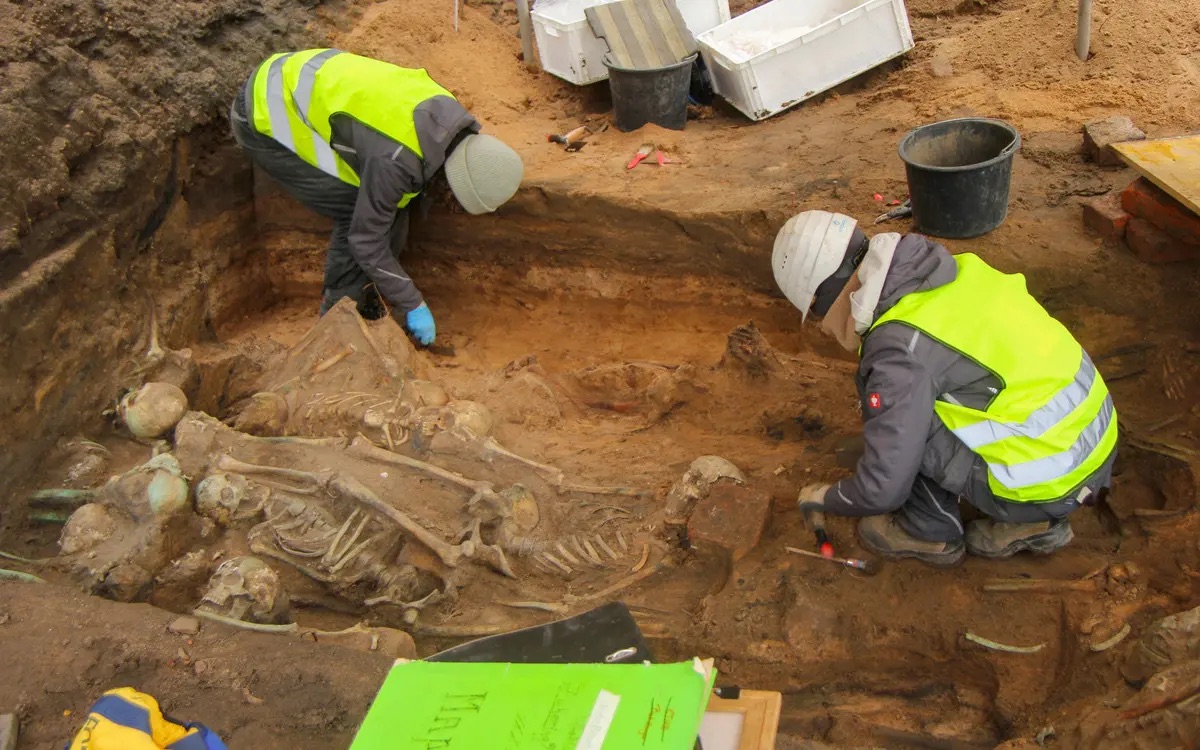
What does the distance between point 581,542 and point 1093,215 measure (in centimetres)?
275

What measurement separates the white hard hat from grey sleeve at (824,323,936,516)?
0.27 metres

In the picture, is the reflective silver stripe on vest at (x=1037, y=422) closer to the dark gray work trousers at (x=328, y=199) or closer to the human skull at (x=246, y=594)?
the human skull at (x=246, y=594)

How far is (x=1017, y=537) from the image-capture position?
3.25 m

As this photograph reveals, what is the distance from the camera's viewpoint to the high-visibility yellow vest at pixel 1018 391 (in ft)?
9.53

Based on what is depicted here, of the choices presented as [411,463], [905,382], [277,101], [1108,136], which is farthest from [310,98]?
[1108,136]

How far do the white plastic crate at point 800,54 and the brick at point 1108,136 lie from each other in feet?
5.39

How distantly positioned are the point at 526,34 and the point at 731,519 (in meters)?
4.47

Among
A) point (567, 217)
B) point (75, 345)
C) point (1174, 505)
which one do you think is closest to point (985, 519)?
point (1174, 505)

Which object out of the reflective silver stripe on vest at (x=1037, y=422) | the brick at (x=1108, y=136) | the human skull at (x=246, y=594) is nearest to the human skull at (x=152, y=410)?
the human skull at (x=246, y=594)

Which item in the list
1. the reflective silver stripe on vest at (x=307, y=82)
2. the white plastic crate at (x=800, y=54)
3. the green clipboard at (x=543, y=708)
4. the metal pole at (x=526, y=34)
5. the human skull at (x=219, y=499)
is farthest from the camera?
the metal pole at (x=526, y=34)

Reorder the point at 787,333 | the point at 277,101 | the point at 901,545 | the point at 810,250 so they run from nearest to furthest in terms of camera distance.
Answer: the point at 810,250
the point at 901,545
the point at 277,101
the point at 787,333

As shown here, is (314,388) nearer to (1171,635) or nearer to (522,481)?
(522,481)

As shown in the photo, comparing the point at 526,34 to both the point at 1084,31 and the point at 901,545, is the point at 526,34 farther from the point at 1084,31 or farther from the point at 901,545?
the point at 901,545

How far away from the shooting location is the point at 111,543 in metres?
3.53
